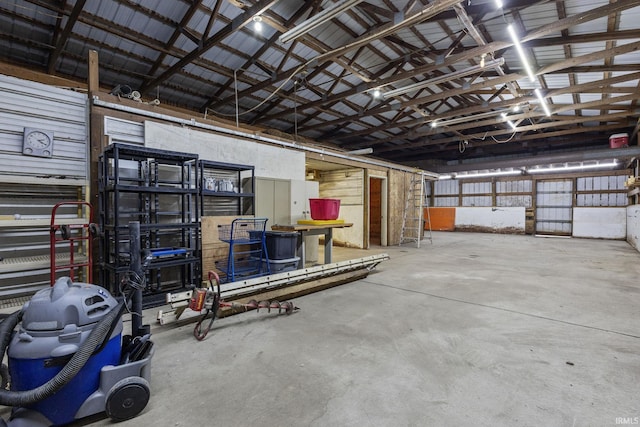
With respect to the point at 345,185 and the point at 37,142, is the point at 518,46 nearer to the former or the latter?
the point at 345,185

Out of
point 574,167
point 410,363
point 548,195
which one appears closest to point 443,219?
point 548,195

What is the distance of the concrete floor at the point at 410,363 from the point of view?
1644 mm

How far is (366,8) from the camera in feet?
16.5

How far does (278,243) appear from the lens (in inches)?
166

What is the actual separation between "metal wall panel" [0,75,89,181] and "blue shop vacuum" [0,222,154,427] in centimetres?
261

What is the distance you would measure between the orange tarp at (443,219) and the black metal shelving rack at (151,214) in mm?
13757

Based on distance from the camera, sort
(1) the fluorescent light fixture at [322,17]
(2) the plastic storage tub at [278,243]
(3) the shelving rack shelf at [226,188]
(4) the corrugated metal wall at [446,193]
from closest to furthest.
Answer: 1. (1) the fluorescent light fixture at [322,17]
2. (2) the plastic storage tub at [278,243]
3. (3) the shelving rack shelf at [226,188]
4. (4) the corrugated metal wall at [446,193]

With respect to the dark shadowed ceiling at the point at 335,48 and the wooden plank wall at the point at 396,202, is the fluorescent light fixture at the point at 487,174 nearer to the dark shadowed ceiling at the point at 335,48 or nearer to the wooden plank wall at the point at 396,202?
the dark shadowed ceiling at the point at 335,48

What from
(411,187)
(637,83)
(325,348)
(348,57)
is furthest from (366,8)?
(637,83)

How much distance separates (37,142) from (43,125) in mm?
A: 239

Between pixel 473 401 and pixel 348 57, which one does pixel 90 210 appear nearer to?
pixel 473 401

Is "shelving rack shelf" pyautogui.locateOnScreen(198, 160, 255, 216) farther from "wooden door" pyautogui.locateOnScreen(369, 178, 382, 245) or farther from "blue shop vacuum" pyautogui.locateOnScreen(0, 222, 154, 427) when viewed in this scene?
"wooden door" pyautogui.locateOnScreen(369, 178, 382, 245)

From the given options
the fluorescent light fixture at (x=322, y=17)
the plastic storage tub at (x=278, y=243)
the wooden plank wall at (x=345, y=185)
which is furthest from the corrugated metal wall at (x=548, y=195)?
the plastic storage tub at (x=278, y=243)

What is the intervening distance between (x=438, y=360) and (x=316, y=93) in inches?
304
